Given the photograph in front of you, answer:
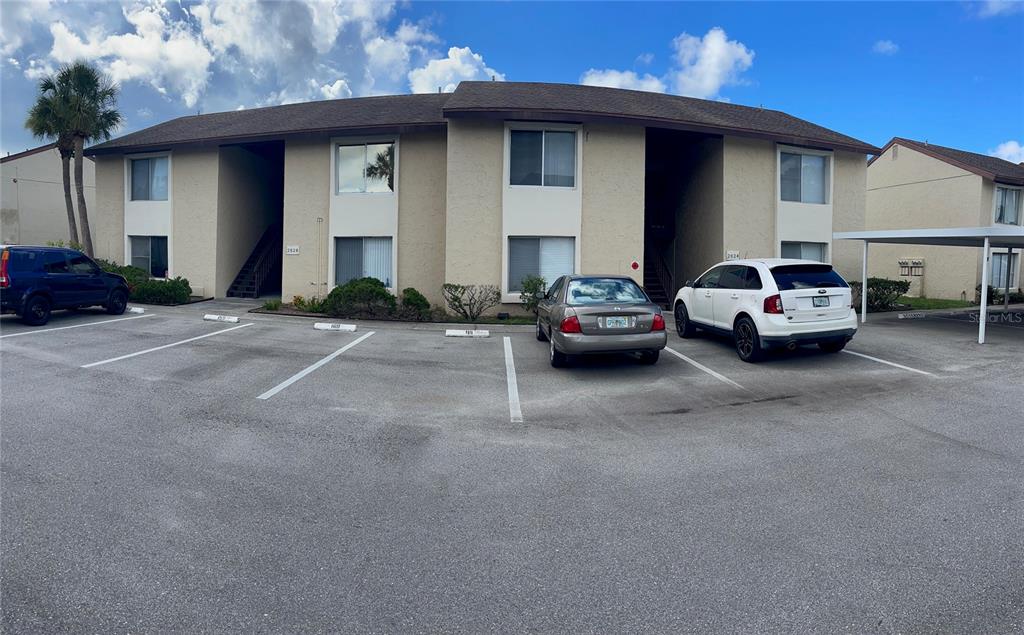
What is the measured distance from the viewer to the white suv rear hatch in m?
9.12

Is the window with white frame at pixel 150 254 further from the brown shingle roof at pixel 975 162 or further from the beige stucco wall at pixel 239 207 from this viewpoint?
the brown shingle roof at pixel 975 162

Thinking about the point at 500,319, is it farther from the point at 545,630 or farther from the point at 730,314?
the point at 545,630

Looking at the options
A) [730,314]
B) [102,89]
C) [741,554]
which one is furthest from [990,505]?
[102,89]

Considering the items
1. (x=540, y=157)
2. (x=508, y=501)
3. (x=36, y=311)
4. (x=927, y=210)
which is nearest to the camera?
(x=508, y=501)

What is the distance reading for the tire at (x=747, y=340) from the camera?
30.7ft

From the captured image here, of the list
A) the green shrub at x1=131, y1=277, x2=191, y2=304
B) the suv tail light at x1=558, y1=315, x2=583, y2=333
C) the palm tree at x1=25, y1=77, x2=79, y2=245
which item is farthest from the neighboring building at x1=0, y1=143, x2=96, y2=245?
the suv tail light at x1=558, y1=315, x2=583, y2=333

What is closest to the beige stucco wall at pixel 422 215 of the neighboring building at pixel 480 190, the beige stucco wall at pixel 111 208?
the neighboring building at pixel 480 190

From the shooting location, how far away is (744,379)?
8516 mm

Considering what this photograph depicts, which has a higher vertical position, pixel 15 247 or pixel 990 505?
pixel 15 247

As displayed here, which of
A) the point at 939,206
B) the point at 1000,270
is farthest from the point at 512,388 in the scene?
the point at 1000,270

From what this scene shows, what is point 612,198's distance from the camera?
16141mm

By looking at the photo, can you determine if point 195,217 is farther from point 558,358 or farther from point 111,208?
point 558,358

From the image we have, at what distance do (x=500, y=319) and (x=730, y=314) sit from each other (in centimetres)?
678

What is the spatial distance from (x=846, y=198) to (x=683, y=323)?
10837 millimetres
